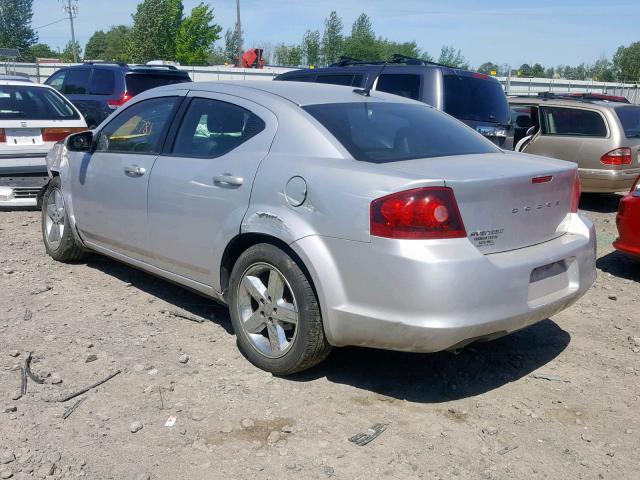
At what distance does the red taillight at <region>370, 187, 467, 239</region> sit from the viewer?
3.25 m

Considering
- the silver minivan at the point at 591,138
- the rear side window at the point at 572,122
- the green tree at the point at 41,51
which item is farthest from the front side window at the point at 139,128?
the green tree at the point at 41,51

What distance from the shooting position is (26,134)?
821cm

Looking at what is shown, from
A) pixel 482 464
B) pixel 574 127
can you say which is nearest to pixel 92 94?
pixel 574 127

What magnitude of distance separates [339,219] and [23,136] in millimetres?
6096

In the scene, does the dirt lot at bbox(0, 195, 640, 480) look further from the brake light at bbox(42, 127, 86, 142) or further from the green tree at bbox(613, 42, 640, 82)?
the green tree at bbox(613, 42, 640, 82)

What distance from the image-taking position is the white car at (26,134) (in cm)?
796

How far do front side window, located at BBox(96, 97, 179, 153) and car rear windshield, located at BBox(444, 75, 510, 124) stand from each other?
404 centimetres

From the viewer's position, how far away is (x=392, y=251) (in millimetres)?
3250

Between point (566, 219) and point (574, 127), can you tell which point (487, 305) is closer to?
point (566, 219)

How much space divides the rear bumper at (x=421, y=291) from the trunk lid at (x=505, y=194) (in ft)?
0.33

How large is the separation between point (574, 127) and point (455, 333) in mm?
7632

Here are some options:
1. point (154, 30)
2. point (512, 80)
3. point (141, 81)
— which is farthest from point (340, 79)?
point (154, 30)

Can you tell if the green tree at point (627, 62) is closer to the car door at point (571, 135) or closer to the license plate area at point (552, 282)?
the car door at point (571, 135)

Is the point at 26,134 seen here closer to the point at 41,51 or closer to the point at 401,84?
the point at 401,84
